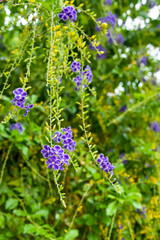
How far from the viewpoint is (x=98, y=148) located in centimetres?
153

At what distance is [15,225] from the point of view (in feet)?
3.83

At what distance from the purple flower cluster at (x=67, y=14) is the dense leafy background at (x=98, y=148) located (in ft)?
0.18

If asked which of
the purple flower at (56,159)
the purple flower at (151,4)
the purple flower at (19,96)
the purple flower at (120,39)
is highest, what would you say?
the purple flower at (151,4)

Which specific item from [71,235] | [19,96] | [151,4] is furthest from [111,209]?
[151,4]

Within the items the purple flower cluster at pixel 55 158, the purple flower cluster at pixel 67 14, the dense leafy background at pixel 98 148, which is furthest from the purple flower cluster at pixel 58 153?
the purple flower cluster at pixel 67 14

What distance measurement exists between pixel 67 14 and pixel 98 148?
92 centimetres

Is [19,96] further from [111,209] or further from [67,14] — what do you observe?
[111,209]

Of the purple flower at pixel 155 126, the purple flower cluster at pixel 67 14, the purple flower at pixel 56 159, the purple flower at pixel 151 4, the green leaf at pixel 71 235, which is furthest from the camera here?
the purple flower at pixel 155 126

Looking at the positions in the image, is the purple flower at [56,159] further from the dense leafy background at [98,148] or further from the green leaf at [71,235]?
the green leaf at [71,235]

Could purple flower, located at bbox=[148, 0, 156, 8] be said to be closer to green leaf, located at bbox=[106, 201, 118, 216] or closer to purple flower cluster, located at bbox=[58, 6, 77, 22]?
purple flower cluster, located at bbox=[58, 6, 77, 22]

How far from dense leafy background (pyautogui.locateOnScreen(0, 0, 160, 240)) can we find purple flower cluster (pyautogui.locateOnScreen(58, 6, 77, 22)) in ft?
0.18

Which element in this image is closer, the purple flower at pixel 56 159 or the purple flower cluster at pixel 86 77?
the purple flower at pixel 56 159

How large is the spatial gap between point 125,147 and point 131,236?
0.52 m

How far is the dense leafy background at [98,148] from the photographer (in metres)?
1.13
